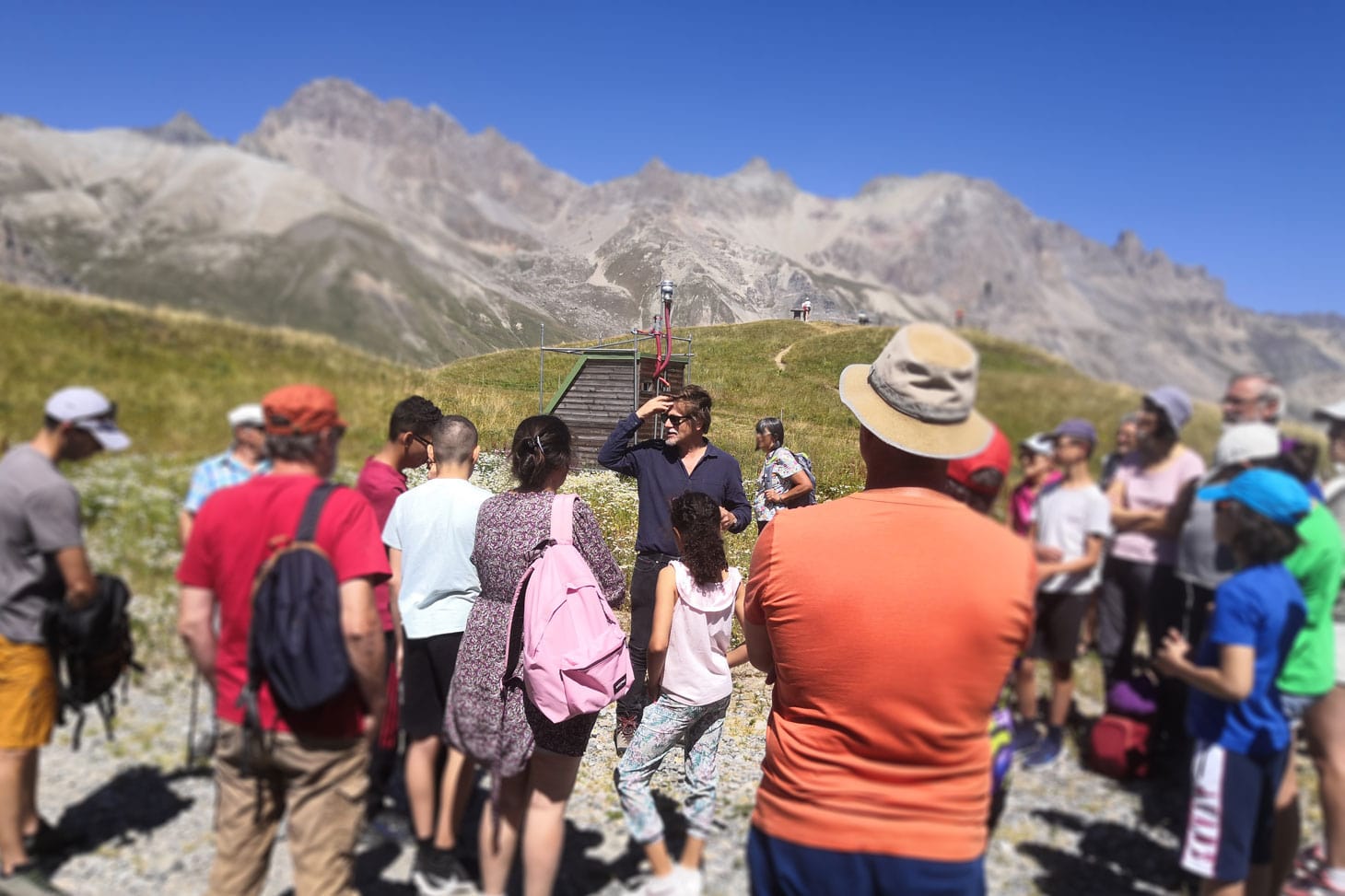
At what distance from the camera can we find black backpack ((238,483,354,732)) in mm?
2578

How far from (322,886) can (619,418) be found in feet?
11.2

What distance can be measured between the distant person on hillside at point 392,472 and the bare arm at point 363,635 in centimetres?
101

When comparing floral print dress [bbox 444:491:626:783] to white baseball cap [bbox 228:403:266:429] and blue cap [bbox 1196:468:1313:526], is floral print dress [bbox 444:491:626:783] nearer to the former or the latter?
white baseball cap [bbox 228:403:266:429]

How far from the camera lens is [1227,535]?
293 centimetres

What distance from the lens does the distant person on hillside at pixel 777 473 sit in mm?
4986

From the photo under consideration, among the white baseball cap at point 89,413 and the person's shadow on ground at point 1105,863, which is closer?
the white baseball cap at point 89,413

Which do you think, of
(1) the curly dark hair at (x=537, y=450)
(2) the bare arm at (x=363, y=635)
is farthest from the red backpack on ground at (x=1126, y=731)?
(2) the bare arm at (x=363, y=635)

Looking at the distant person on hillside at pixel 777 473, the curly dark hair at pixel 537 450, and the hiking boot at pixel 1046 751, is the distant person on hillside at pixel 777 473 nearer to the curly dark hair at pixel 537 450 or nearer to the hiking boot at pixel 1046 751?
the curly dark hair at pixel 537 450

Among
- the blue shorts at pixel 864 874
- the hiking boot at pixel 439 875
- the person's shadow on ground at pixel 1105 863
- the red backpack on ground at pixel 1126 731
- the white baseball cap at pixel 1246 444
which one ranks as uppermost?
the white baseball cap at pixel 1246 444

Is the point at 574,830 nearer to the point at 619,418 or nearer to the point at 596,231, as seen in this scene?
the point at 619,418

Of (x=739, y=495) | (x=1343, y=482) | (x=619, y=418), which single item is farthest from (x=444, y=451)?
(x=1343, y=482)

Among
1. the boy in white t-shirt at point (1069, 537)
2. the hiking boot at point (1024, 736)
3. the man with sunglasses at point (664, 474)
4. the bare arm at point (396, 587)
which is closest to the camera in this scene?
the boy in white t-shirt at point (1069, 537)

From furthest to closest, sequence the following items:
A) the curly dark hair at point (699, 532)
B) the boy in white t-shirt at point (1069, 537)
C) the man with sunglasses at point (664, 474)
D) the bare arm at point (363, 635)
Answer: the man with sunglasses at point (664, 474) < the curly dark hair at point (699, 532) < the boy in white t-shirt at point (1069, 537) < the bare arm at point (363, 635)

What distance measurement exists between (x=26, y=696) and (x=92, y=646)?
36 centimetres
